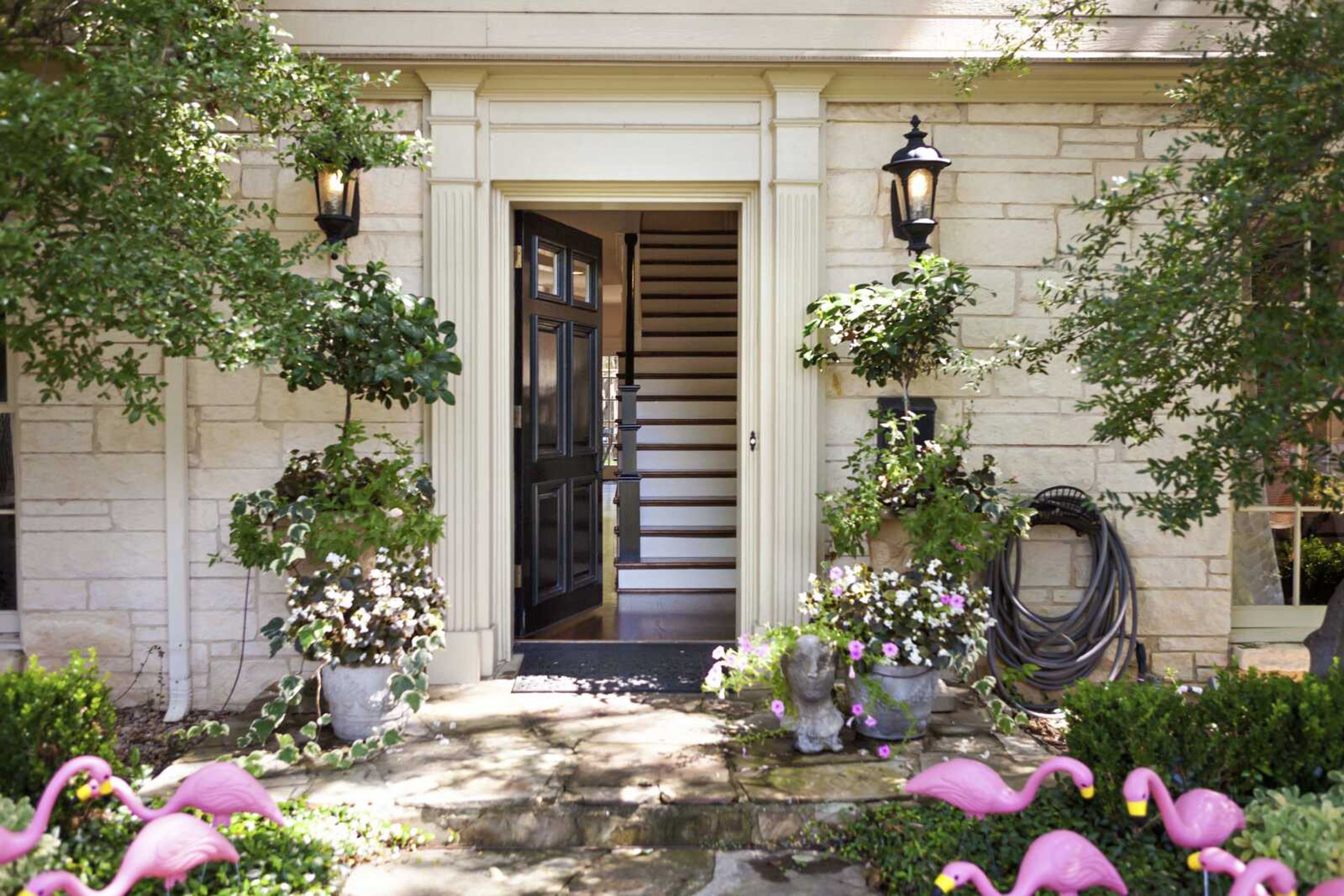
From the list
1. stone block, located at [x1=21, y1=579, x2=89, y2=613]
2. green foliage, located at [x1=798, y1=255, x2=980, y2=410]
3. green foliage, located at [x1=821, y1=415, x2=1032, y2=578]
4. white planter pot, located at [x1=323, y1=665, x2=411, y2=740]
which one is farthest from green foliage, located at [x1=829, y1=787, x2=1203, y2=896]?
stone block, located at [x1=21, y1=579, x2=89, y2=613]

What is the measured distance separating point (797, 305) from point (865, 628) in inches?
61.7

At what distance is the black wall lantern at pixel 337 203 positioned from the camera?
430 centimetres

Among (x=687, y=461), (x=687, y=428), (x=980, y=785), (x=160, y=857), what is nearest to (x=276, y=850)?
(x=160, y=857)

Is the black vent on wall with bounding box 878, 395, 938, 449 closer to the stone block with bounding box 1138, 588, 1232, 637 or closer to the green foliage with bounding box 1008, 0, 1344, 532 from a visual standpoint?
the stone block with bounding box 1138, 588, 1232, 637

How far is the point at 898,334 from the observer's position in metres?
4.18

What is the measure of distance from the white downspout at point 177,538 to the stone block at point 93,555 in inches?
3.5

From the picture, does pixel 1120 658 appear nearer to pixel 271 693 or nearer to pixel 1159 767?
pixel 1159 767

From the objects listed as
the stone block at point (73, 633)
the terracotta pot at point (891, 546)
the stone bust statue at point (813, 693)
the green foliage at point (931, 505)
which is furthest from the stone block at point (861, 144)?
the stone block at point (73, 633)

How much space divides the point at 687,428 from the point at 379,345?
4042 millimetres

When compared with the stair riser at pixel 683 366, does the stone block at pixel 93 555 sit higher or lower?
lower

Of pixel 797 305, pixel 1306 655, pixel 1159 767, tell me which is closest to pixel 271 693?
pixel 797 305

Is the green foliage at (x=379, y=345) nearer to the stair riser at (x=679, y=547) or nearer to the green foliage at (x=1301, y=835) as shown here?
the green foliage at (x=1301, y=835)

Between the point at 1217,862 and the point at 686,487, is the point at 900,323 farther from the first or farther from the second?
the point at 686,487

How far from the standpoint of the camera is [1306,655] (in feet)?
16.0
